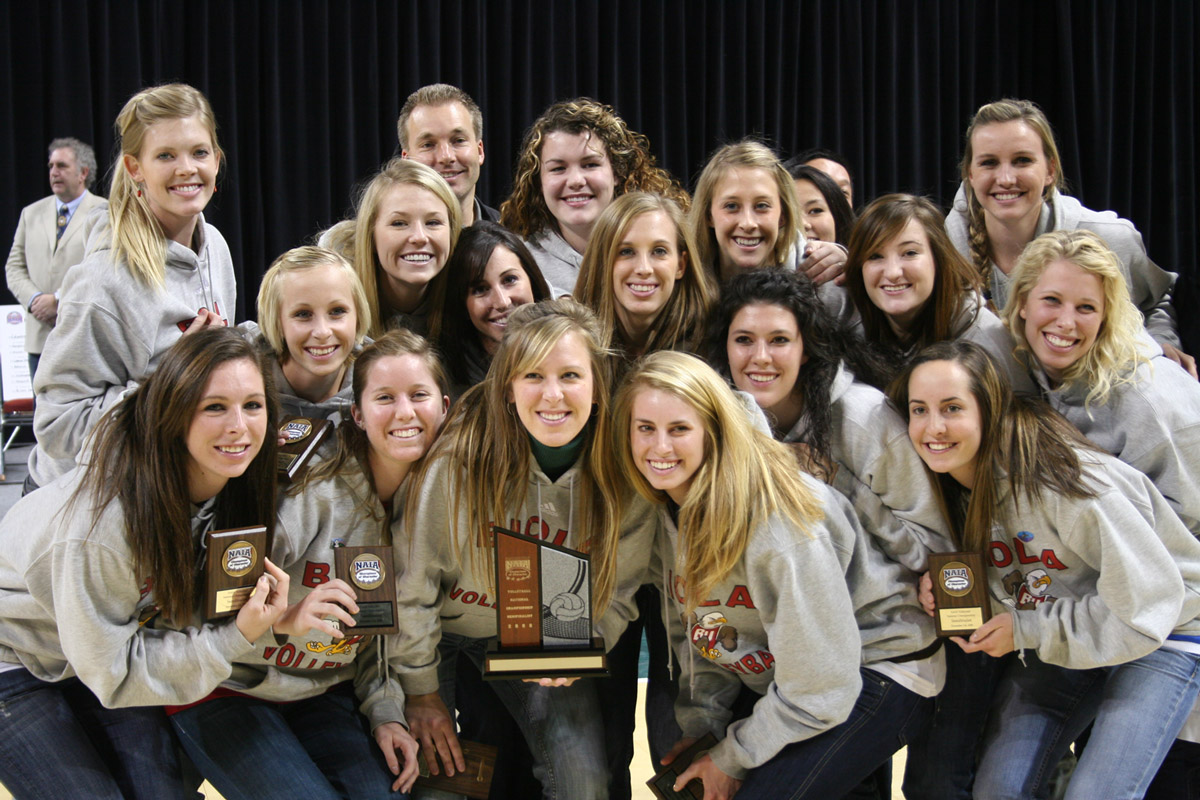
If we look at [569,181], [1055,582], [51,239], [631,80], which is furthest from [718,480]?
[51,239]

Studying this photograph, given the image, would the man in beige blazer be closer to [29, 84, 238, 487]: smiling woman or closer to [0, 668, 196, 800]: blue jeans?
[29, 84, 238, 487]: smiling woman

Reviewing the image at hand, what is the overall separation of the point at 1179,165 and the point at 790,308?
18.7ft

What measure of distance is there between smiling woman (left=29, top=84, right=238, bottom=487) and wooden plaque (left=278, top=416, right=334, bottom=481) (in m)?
0.36

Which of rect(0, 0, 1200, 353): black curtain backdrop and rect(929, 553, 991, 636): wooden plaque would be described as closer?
rect(929, 553, 991, 636): wooden plaque

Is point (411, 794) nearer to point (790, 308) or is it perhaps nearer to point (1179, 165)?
point (790, 308)

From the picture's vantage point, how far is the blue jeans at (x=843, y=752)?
2.44 metres

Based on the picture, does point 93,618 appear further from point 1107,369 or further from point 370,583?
point 1107,369

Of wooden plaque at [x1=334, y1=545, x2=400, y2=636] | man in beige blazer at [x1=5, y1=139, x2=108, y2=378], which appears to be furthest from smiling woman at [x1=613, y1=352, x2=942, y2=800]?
man in beige blazer at [x1=5, y1=139, x2=108, y2=378]

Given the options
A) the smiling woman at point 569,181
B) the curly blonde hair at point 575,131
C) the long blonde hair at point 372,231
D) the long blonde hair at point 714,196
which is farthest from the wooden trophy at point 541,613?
the curly blonde hair at point 575,131

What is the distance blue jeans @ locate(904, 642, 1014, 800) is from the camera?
2.64 metres

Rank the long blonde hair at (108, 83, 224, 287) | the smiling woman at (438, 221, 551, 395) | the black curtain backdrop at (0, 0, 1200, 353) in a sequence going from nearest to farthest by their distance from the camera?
the long blonde hair at (108, 83, 224, 287) < the smiling woman at (438, 221, 551, 395) < the black curtain backdrop at (0, 0, 1200, 353)

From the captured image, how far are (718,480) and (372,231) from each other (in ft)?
4.38

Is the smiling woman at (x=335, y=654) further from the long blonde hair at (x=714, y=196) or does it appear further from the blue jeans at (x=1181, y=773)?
the blue jeans at (x=1181, y=773)

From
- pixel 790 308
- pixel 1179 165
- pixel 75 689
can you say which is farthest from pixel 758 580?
pixel 1179 165
